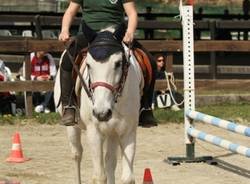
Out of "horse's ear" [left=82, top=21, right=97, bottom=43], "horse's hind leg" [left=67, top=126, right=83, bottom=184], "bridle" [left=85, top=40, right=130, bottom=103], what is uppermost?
"horse's ear" [left=82, top=21, right=97, bottom=43]

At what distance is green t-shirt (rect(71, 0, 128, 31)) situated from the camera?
243 inches

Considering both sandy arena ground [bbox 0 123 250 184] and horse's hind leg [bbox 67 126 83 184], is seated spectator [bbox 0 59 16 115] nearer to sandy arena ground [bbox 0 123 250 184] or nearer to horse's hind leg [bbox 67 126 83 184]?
sandy arena ground [bbox 0 123 250 184]

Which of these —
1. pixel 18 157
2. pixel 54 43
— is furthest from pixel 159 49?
Result: pixel 18 157

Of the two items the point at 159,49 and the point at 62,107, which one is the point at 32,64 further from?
the point at 62,107

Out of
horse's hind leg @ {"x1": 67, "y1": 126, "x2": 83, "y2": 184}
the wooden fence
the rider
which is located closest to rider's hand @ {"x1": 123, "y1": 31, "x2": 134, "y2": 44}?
the rider

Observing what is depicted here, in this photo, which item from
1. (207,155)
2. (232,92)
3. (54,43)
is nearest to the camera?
(207,155)

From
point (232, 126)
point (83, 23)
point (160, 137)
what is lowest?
point (160, 137)

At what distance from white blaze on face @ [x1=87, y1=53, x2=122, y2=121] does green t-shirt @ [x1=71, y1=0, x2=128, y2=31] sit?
1.97 feet

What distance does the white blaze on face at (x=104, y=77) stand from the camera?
17.4ft

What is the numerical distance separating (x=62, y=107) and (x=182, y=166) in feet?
8.93

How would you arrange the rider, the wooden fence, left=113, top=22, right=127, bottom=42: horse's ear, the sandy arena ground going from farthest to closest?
1. the wooden fence
2. the sandy arena ground
3. the rider
4. left=113, top=22, right=127, bottom=42: horse's ear

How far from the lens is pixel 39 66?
1370cm

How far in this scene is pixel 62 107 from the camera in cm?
676

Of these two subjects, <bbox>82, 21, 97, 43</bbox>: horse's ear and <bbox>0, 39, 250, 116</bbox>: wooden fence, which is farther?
<bbox>0, 39, 250, 116</bbox>: wooden fence
